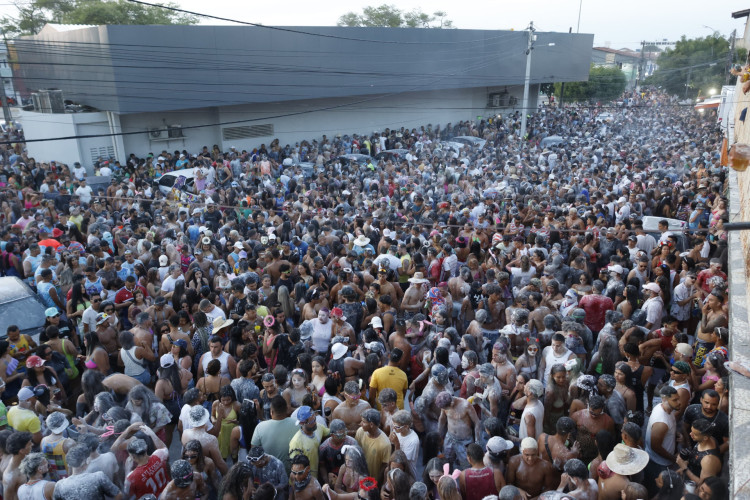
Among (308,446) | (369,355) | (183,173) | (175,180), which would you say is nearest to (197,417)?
(308,446)

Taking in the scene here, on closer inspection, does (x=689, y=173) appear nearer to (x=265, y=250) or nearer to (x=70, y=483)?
(x=265, y=250)

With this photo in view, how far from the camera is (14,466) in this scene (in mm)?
4160

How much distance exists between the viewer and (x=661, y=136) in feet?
85.7

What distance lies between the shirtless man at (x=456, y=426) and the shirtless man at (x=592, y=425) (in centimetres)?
84

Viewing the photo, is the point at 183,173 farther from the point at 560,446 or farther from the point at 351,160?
the point at 560,446

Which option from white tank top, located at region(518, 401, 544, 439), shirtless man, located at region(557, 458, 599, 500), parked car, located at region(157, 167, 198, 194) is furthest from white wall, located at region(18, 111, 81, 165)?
shirtless man, located at region(557, 458, 599, 500)

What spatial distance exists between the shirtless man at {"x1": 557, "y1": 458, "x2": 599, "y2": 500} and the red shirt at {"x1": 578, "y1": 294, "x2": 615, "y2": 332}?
2.98 meters

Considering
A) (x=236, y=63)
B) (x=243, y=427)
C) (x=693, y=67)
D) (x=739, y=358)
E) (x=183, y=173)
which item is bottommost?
(x=243, y=427)

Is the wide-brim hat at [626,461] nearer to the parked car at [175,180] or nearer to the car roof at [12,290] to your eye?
the car roof at [12,290]

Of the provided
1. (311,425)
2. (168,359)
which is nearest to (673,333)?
(311,425)

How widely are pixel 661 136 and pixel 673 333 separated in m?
23.9

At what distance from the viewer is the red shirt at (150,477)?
4.09 meters

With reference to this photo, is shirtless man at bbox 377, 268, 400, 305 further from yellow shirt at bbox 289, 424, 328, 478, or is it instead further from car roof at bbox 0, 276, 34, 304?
car roof at bbox 0, 276, 34, 304

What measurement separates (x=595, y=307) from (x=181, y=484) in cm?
490
